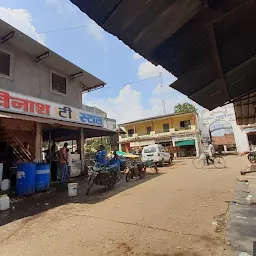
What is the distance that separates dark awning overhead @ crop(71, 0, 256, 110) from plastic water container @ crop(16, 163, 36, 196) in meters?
6.98

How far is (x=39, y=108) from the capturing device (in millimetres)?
10414

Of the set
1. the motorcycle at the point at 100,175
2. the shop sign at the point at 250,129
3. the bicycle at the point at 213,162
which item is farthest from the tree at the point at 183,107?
the motorcycle at the point at 100,175

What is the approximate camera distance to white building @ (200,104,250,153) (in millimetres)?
31016

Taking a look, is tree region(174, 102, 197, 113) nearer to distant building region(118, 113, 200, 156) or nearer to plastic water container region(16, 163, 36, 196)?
distant building region(118, 113, 200, 156)

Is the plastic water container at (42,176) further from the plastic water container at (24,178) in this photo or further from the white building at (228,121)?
the white building at (228,121)

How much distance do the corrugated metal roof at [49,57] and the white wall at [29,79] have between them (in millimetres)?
253

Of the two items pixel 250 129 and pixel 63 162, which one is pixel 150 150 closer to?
pixel 63 162

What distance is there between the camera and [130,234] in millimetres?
4457

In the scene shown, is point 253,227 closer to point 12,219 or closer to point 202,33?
point 202,33

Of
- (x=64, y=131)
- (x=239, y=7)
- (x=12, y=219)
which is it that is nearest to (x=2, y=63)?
(x=64, y=131)

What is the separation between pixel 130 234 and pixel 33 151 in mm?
7784

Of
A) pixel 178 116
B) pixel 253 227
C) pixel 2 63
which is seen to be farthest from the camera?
pixel 178 116

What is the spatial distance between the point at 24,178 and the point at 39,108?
128 inches

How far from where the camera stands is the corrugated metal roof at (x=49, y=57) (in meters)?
9.74
